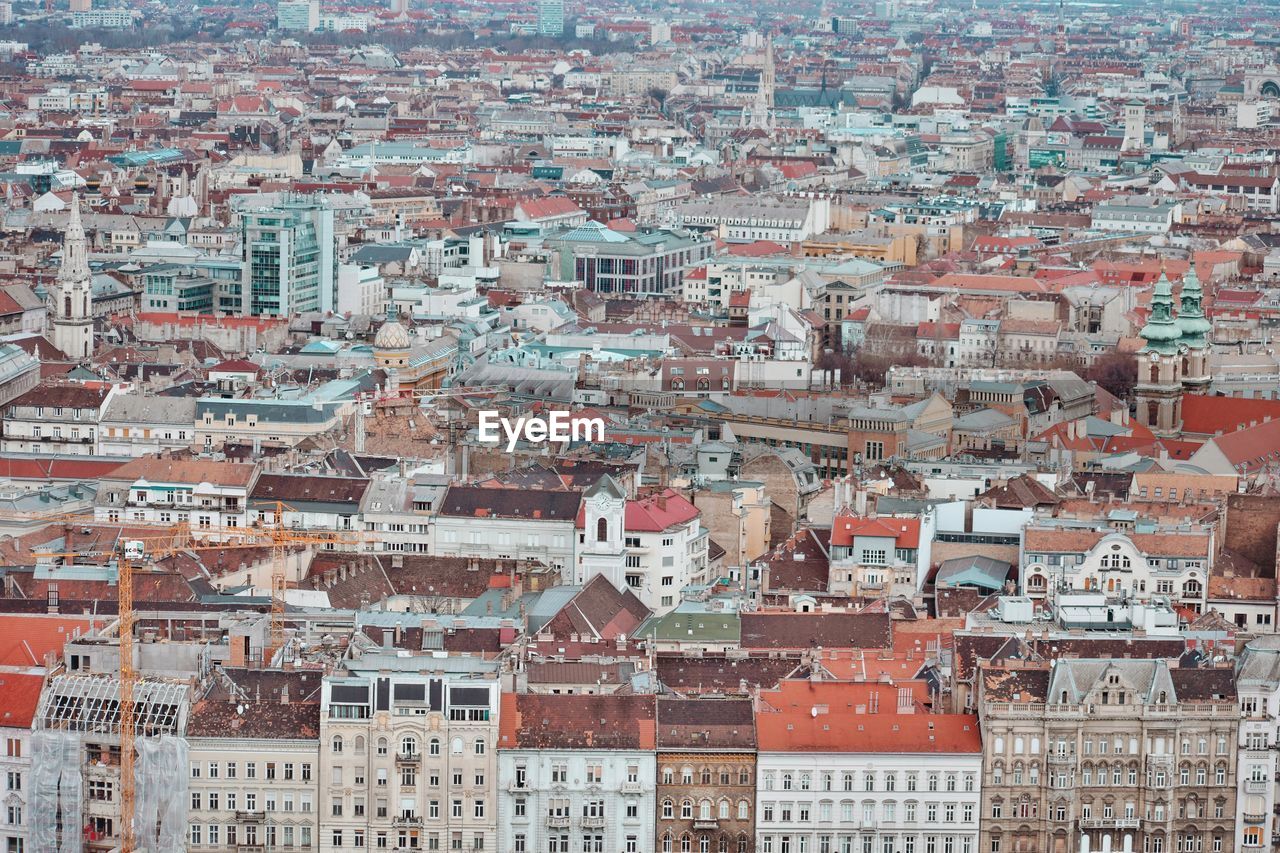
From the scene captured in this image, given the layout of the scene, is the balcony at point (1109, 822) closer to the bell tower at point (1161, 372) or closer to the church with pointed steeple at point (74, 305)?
the bell tower at point (1161, 372)

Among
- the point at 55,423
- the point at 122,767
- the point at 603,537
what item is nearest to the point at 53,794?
the point at 122,767

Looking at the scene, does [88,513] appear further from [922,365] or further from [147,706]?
[922,365]

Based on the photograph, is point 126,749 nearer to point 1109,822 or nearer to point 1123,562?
point 1109,822

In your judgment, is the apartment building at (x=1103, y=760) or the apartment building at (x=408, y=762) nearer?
the apartment building at (x=408, y=762)

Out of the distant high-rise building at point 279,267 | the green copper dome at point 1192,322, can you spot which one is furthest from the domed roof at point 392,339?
the green copper dome at point 1192,322

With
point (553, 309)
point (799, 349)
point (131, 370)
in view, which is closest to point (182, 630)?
point (131, 370)
